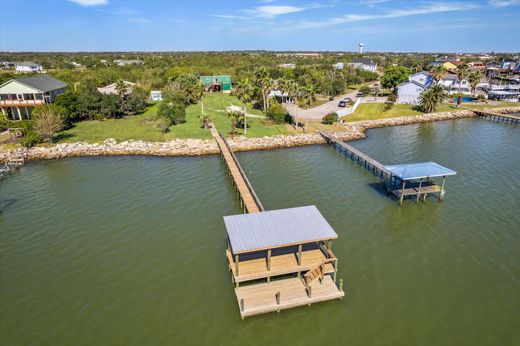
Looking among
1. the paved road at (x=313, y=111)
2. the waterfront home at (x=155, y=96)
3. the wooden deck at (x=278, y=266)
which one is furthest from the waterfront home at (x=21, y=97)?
the wooden deck at (x=278, y=266)

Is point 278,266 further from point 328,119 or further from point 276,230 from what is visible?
point 328,119

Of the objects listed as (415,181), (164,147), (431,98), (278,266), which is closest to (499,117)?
(431,98)

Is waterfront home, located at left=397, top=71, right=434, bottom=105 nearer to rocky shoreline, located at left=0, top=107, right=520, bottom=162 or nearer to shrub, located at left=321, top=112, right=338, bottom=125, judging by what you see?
shrub, located at left=321, top=112, right=338, bottom=125

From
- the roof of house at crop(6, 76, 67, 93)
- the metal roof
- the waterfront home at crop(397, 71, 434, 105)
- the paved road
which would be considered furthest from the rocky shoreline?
the waterfront home at crop(397, 71, 434, 105)

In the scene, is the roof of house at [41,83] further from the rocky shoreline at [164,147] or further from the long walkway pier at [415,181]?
the long walkway pier at [415,181]

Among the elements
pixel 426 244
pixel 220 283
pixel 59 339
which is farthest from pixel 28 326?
pixel 426 244
